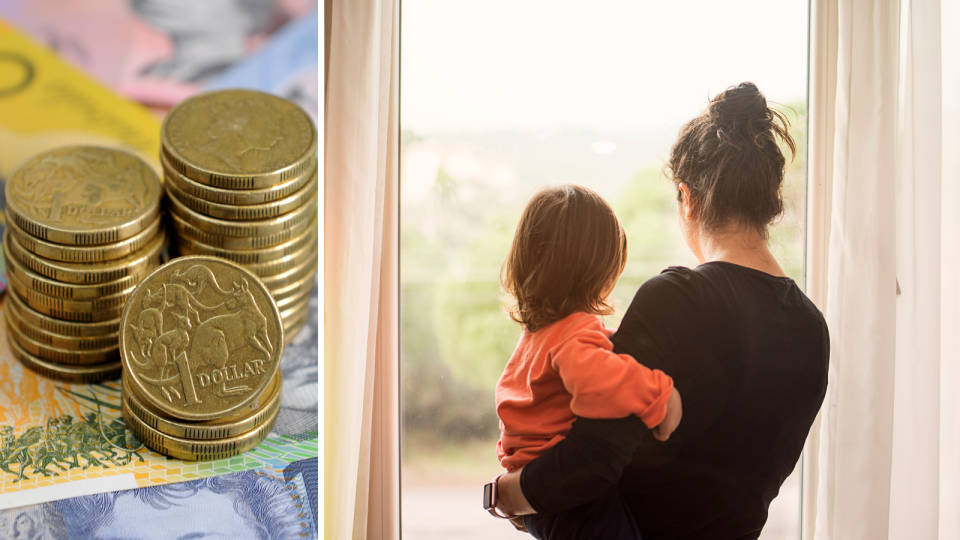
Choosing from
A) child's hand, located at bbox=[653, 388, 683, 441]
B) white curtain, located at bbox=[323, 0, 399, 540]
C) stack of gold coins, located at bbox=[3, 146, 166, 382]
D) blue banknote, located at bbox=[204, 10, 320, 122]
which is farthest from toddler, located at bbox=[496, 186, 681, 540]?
stack of gold coins, located at bbox=[3, 146, 166, 382]

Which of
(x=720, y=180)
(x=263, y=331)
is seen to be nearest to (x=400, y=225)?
(x=263, y=331)

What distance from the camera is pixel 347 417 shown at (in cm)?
113

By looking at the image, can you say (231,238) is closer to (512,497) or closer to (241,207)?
(241,207)

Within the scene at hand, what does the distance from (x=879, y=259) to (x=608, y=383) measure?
0.84m

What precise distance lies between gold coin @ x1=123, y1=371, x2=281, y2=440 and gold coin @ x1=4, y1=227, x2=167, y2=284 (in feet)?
0.78

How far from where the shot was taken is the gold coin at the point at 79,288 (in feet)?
3.86

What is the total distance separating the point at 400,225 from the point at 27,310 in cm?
84

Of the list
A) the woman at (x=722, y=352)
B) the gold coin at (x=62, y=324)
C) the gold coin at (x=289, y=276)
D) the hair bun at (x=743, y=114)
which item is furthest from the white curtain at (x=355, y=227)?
the hair bun at (x=743, y=114)

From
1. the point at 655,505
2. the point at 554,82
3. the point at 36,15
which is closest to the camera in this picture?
the point at 655,505

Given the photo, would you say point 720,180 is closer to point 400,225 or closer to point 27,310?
point 400,225

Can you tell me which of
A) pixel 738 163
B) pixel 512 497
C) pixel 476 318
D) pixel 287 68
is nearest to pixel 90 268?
pixel 287 68

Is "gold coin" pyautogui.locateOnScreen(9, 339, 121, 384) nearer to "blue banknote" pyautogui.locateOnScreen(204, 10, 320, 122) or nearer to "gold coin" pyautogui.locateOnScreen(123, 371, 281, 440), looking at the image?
"gold coin" pyautogui.locateOnScreen(123, 371, 281, 440)

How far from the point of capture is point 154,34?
129 centimetres

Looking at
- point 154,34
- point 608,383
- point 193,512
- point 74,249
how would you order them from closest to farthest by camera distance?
1. point 608,383
2. point 193,512
3. point 74,249
4. point 154,34
